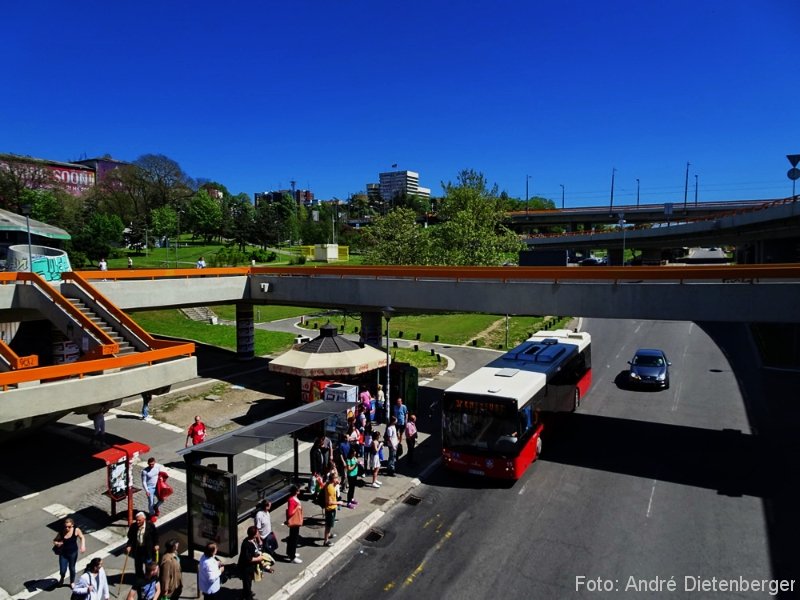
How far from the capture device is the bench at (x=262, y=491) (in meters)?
12.8

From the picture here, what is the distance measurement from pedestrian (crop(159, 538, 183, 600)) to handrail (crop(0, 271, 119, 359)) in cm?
787

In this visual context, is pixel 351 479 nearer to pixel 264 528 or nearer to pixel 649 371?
pixel 264 528

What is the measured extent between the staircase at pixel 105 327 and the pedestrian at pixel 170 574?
10037 mm

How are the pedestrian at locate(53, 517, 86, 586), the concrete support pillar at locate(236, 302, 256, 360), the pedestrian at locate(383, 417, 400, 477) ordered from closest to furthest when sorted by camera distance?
1. the pedestrian at locate(53, 517, 86, 586)
2. the pedestrian at locate(383, 417, 400, 477)
3. the concrete support pillar at locate(236, 302, 256, 360)

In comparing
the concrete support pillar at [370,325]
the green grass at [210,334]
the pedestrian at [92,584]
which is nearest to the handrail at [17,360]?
the pedestrian at [92,584]

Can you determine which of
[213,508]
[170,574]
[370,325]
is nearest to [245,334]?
[370,325]

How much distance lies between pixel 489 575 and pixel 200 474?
21.0 feet

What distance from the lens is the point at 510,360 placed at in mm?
18812

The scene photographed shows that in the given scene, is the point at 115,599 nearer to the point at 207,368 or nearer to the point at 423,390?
the point at 423,390

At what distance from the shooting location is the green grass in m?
37.3

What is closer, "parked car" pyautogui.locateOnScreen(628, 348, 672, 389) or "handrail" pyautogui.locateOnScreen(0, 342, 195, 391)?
"handrail" pyautogui.locateOnScreen(0, 342, 195, 391)

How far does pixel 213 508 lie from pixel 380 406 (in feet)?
33.4

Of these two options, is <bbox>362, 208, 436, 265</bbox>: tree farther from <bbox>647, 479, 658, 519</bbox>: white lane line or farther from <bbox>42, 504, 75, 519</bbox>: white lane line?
<bbox>42, 504, 75, 519</bbox>: white lane line

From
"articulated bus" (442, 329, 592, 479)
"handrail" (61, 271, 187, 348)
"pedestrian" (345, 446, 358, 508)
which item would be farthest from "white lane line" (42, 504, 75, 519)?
"articulated bus" (442, 329, 592, 479)
